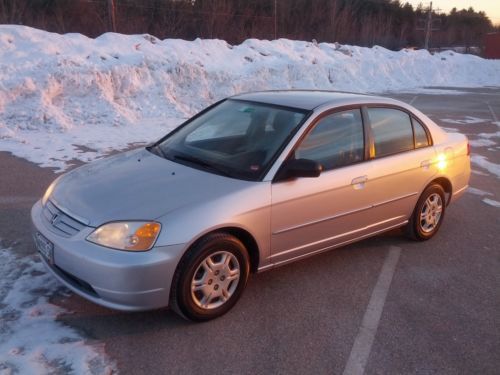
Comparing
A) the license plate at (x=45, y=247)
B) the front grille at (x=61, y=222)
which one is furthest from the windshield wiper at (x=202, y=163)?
the license plate at (x=45, y=247)

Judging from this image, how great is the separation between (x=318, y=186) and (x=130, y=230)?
1548 mm

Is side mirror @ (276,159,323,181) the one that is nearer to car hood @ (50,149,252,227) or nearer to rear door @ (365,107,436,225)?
car hood @ (50,149,252,227)

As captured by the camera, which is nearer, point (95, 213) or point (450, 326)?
point (95, 213)

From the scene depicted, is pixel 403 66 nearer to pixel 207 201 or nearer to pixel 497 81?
pixel 497 81

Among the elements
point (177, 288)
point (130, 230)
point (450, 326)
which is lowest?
point (450, 326)

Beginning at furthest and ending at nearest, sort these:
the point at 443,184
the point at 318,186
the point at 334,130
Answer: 1. the point at 443,184
2. the point at 334,130
3. the point at 318,186

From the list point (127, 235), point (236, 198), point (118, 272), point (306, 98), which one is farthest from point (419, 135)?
point (118, 272)

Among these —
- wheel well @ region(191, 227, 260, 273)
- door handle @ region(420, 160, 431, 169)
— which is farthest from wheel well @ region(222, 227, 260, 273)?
door handle @ region(420, 160, 431, 169)

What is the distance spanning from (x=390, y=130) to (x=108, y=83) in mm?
8770

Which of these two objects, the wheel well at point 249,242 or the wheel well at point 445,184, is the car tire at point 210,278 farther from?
the wheel well at point 445,184

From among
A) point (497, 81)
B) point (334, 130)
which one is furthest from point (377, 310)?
point (497, 81)

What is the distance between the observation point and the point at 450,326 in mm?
3775

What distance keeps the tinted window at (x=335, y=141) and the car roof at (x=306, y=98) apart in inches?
5.2

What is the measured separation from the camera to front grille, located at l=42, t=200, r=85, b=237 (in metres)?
3.45
